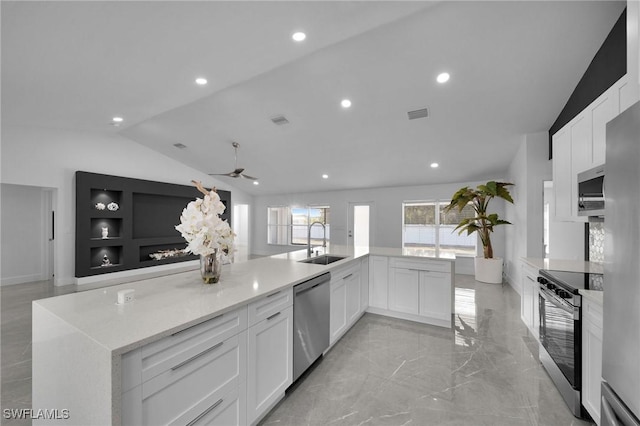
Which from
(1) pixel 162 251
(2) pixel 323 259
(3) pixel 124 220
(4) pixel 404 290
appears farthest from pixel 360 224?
(3) pixel 124 220

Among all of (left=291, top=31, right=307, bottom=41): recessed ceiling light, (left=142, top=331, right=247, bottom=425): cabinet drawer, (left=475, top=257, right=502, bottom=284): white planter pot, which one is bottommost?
(left=475, top=257, right=502, bottom=284): white planter pot

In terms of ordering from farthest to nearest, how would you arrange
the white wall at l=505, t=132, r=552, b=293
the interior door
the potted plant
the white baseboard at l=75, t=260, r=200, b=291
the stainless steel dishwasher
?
1. the interior door
2. the white baseboard at l=75, t=260, r=200, b=291
3. the potted plant
4. the white wall at l=505, t=132, r=552, b=293
5. the stainless steel dishwasher

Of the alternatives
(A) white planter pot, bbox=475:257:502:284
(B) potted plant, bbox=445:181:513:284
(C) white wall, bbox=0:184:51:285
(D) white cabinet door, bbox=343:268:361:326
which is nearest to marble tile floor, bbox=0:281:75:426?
(C) white wall, bbox=0:184:51:285

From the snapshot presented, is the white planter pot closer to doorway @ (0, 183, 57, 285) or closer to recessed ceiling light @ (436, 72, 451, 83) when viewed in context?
recessed ceiling light @ (436, 72, 451, 83)

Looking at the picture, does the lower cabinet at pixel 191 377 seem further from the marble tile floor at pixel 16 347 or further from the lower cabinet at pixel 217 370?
the marble tile floor at pixel 16 347

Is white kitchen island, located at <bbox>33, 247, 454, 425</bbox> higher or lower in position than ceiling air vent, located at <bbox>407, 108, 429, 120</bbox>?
lower

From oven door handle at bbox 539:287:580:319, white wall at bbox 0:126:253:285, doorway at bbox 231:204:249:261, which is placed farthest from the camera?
doorway at bbox 231:204:249:261

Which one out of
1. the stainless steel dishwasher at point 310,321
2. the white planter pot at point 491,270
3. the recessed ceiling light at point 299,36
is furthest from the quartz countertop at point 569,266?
the recessed ceiling light at point 299,36

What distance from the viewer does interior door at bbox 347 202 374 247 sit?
26.0 feet

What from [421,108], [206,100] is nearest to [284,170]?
[206,100]

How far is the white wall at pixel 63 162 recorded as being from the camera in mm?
4832

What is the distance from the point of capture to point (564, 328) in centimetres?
187

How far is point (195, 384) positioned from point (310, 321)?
3.61 feet

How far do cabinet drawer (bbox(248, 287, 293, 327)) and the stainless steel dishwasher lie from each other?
9cm
